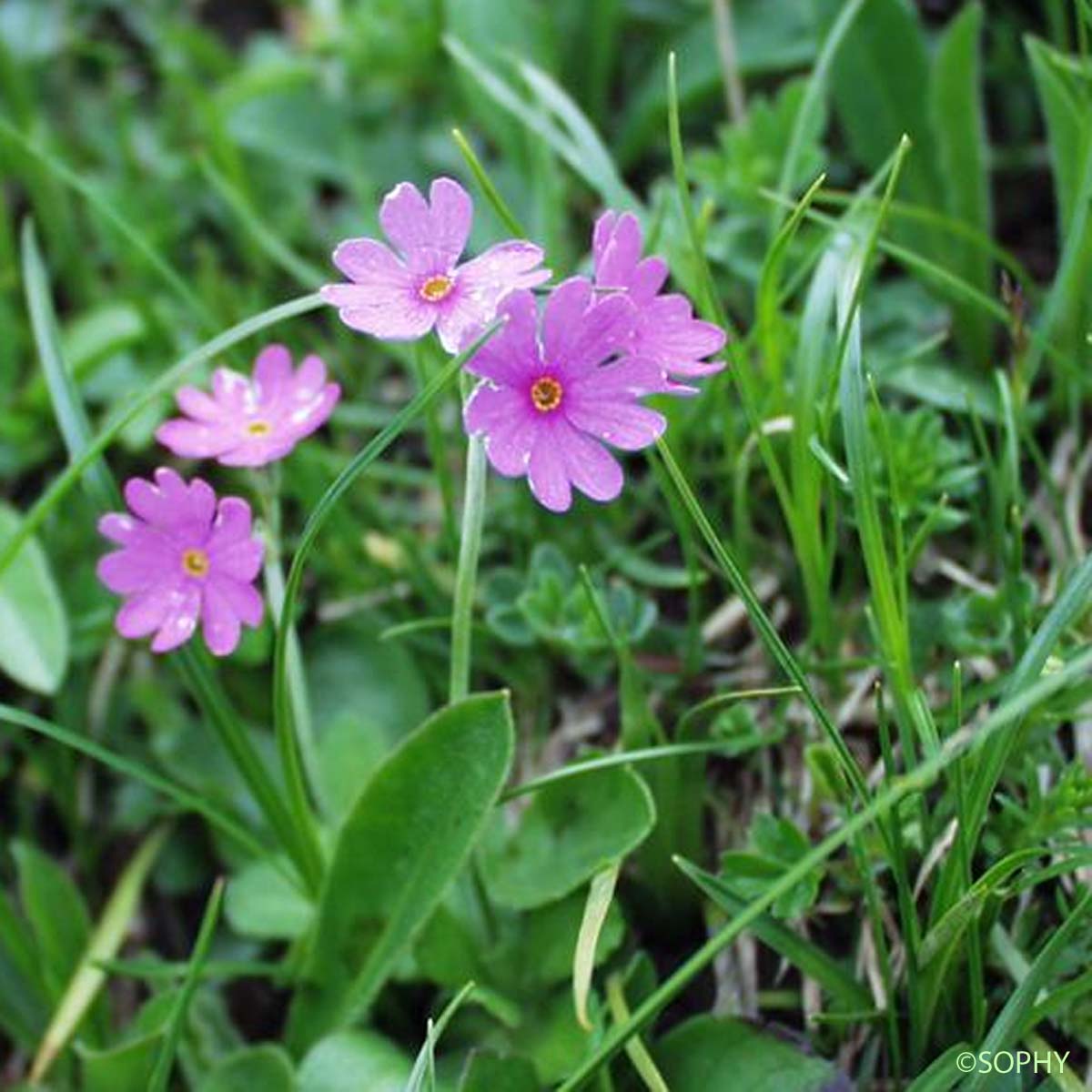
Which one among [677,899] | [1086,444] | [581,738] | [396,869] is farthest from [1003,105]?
[396,869]

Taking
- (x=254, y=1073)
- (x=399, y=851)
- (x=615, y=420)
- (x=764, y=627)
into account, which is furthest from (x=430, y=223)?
(x=254, y=1073)

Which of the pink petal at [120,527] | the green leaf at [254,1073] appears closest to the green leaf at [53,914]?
the green leaf at [254,1073]

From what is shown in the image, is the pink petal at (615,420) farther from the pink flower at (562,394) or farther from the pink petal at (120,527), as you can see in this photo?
the pink petal at (120,527)

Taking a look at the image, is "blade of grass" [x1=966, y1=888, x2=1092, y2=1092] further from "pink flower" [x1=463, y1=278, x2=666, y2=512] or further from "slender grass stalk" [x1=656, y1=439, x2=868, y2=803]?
"pink flower" [x1=463, y1=278, x2=666, y2=512]

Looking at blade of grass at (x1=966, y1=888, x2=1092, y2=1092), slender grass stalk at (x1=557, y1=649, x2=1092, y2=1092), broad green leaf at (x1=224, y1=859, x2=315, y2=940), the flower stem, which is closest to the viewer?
slender grass stalk at (x1=557, y1=649, x2=1092, y2=1092)

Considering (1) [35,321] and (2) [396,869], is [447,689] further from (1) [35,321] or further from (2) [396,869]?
(1) [35,321]

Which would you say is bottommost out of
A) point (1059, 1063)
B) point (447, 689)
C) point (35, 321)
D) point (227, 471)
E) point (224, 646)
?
point (1059, 1063)

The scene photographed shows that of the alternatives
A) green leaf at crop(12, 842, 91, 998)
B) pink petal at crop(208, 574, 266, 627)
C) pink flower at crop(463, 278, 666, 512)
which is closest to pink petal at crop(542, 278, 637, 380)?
pink flower at crop(463, 278, 666, 512)
